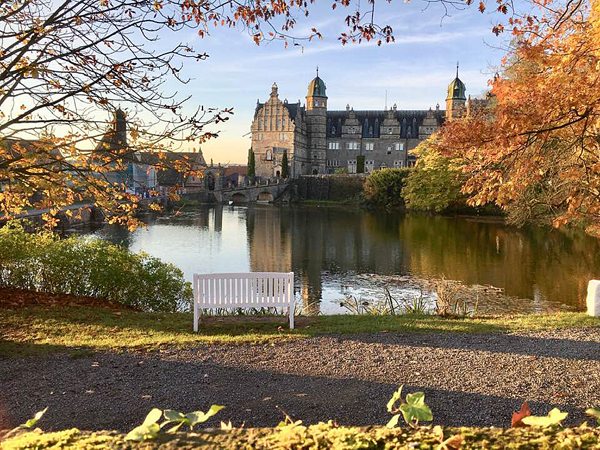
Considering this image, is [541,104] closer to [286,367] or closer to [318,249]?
[286,367]

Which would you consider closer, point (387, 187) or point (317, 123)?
point (387, 187)

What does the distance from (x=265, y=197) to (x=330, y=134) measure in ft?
48.7

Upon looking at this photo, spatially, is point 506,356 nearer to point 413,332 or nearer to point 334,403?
point 413,332

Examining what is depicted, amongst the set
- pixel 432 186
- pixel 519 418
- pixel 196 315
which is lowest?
pixel 196 315

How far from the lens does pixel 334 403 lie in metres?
4.26

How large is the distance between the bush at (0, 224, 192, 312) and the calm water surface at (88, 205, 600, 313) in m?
4.07

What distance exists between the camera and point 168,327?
7.26 m

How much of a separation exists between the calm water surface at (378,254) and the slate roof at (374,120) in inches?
1420

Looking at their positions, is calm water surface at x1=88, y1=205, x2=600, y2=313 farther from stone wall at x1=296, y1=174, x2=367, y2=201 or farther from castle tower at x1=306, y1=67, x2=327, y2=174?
castle tower at x1=306, y1=67, x2=327, y2=174

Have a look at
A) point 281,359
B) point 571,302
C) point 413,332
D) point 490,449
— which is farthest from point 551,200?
point 490,449

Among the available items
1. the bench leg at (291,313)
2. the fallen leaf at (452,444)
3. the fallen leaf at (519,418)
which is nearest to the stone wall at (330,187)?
the bench leg at (291,313)

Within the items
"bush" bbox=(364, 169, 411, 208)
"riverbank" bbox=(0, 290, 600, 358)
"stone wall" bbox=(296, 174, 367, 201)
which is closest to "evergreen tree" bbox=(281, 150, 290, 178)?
"stone wall" bbox=(296, 174, 367, 201)

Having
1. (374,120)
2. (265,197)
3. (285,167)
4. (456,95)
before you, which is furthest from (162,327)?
(374,120)

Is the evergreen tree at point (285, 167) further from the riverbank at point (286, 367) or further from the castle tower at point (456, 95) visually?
the riverbank at point (286, 367)
